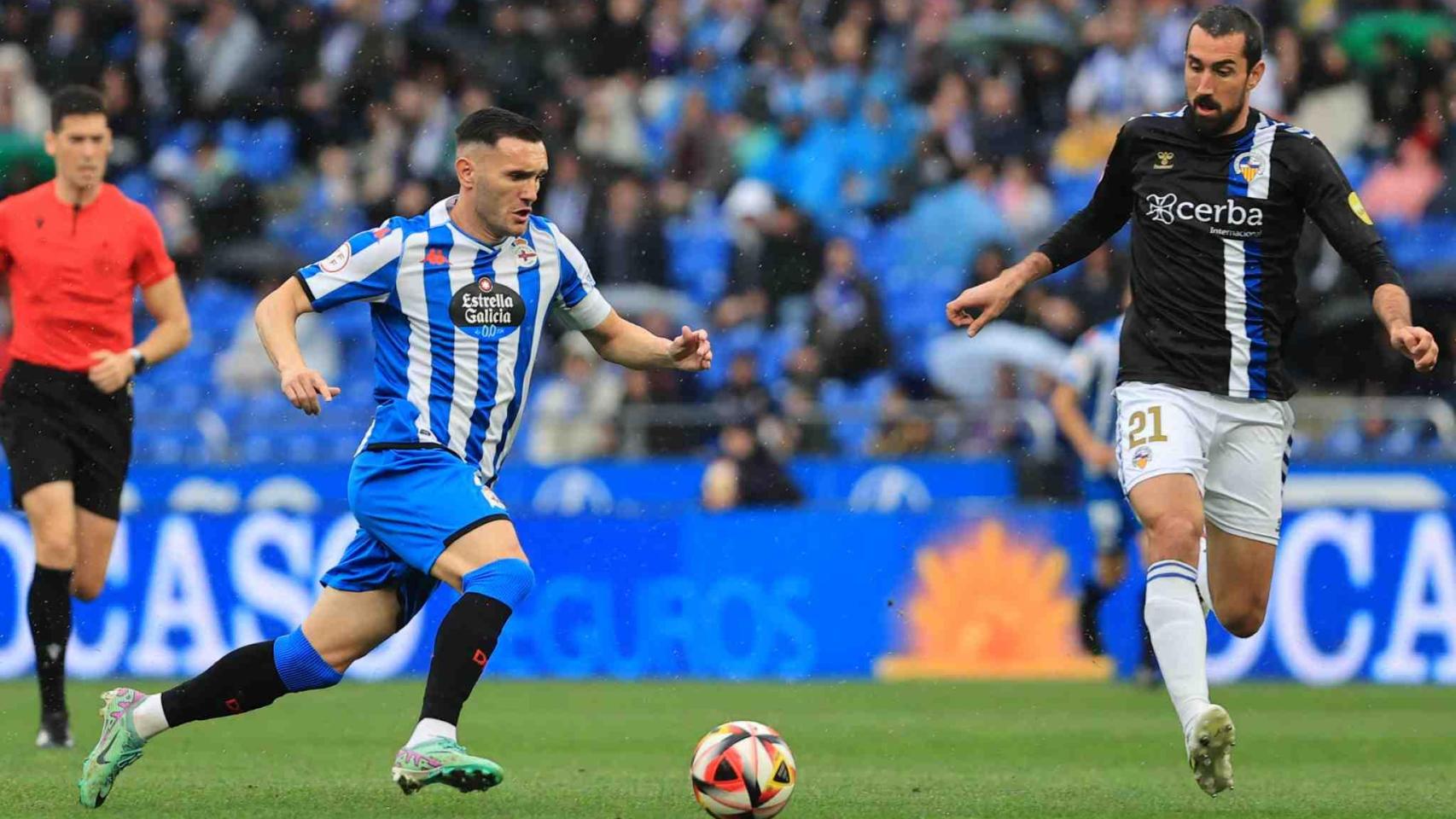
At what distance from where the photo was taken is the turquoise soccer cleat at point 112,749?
671 cm

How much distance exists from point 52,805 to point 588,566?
7.79 metres

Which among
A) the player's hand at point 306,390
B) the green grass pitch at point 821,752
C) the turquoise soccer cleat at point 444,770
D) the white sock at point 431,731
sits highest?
the player's hand at point 306,390

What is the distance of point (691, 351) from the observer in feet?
23.5

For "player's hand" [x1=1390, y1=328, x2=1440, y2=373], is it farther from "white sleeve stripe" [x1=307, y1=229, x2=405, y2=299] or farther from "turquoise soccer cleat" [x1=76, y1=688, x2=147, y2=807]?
"turquoise soccer cleat" [x1=76, y1=688, x2=147, y2=807]

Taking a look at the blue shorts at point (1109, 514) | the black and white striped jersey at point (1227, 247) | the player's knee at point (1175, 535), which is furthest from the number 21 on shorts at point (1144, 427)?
the blue shorts at point (1109, 514)

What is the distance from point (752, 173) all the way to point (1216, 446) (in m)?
12.2

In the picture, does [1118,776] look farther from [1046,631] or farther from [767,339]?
[767,339]

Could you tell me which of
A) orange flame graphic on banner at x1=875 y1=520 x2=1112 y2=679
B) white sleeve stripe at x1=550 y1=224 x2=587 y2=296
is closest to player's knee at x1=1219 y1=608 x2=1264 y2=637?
white sleeve stripe at x1=550 y1=224 x2=587 y2=296

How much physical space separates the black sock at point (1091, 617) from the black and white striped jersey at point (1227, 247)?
6.15 metres

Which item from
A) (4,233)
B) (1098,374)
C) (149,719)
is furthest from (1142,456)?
(1098,374)

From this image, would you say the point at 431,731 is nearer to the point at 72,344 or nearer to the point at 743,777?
the point at 743,777

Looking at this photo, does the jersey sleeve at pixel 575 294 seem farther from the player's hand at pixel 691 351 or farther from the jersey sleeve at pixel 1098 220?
the jersey sleeve at pixel 1098 220

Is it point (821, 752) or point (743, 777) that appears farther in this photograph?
point (821, 752)

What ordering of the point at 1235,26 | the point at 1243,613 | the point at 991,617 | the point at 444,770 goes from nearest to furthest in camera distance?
the point at 444,770 → the point at 1235,26 → the point at 1243,613 → the point at 991,617
